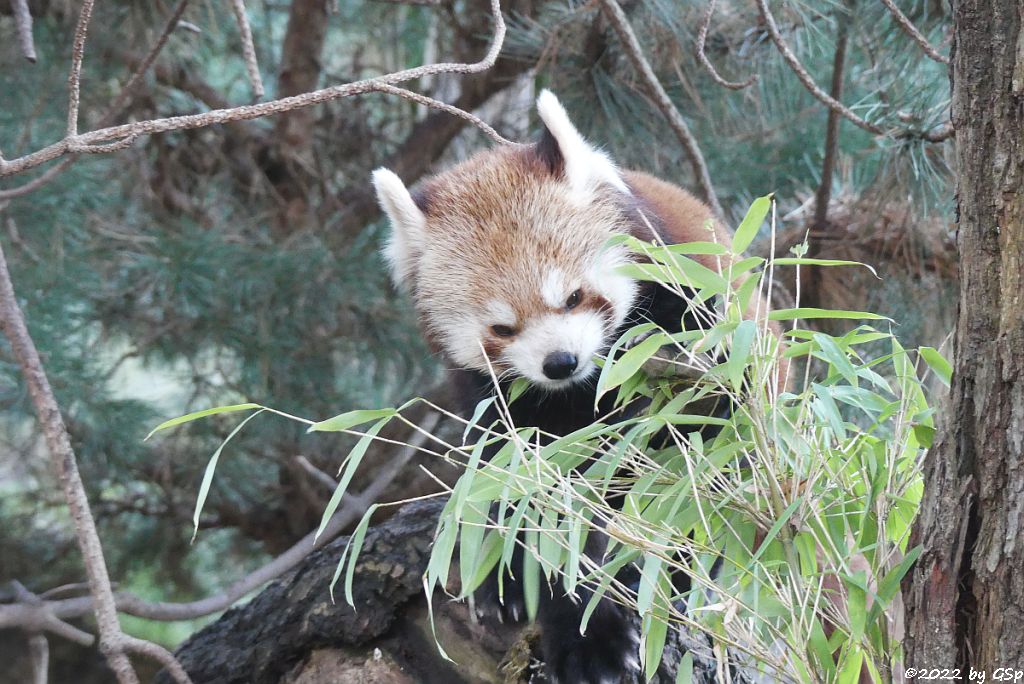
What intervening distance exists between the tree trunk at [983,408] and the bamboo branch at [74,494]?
3.70 feet

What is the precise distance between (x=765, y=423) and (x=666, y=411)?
0.14 meters

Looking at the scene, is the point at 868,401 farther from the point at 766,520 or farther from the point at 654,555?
the point at 654,555

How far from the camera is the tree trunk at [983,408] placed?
0.89 meters

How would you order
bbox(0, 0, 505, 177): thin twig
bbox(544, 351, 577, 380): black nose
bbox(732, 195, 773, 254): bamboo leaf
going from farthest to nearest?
1. bbox(544, 351, 577, 380): black nose
2. bbox(0, 0, 505, 177): thin twig
3. bbox(732, 195, 773, 254): bamboo leaf

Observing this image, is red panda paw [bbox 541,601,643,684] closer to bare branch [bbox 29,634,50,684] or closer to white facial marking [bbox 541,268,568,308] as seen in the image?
white facial marking [bbox 541,268,568,308]

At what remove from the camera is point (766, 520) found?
111 centimetres

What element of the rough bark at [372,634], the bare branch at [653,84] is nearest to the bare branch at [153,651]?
the rough bark at [372,634]

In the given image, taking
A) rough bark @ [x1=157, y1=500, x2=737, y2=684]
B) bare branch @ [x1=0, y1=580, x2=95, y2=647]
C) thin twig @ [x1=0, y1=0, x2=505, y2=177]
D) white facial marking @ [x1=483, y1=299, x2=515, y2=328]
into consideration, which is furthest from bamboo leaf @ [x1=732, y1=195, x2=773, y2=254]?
bare branch @ [x1=0, y1=580, x2=95, y2=647]

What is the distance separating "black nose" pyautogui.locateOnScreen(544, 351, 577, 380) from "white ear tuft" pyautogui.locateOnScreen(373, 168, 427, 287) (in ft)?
1.42

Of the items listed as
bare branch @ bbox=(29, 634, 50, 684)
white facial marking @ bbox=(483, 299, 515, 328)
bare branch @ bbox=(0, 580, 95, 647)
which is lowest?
bare branch @ bbox=(29, 634, 50, 684)

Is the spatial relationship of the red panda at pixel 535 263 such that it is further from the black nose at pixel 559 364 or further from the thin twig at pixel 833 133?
the thin twig at pixel 833 133

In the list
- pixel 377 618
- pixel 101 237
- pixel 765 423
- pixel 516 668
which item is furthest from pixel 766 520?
pixel 101 237

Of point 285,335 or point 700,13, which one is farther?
point 285,335

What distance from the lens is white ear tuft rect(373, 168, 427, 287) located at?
199 centimetres
